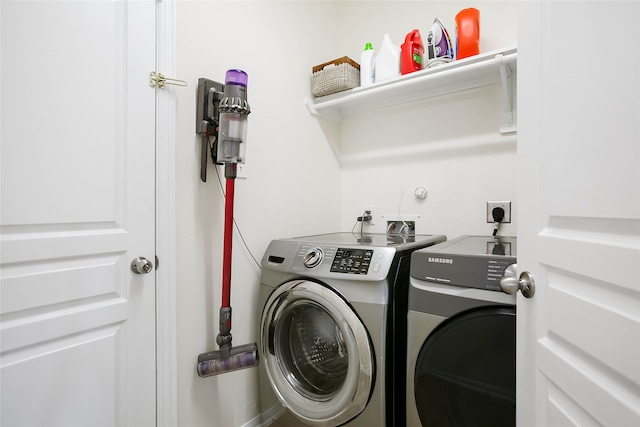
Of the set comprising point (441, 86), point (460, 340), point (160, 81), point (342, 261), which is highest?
point (441, 86)

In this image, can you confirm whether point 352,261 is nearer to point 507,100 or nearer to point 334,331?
point 334,331

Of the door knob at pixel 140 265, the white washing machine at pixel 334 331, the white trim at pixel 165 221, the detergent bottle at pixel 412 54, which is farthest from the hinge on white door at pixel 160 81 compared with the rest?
the detergent bottle at pixel 412 54

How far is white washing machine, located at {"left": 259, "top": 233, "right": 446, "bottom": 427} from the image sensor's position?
122 centimetres

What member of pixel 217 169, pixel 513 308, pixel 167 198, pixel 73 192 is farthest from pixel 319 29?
pixel 513 308

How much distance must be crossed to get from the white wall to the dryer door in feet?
2.80

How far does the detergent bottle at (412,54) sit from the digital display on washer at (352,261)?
1064 mm

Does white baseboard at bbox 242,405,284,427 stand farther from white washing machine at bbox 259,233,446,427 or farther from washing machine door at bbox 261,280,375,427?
washing machine door at bbox 261,280,375,427

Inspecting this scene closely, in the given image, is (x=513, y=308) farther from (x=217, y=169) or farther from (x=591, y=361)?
(x=217, y=169)

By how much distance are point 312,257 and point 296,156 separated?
2.44 ft

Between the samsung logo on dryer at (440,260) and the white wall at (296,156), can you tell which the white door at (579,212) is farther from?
the white wall at (296,156)

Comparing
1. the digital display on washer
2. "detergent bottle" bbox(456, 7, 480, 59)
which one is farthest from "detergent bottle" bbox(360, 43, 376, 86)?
the digital display on washer

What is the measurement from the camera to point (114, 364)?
3.83ft

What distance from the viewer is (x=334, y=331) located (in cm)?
149

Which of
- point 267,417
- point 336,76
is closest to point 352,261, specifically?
point 267,417
